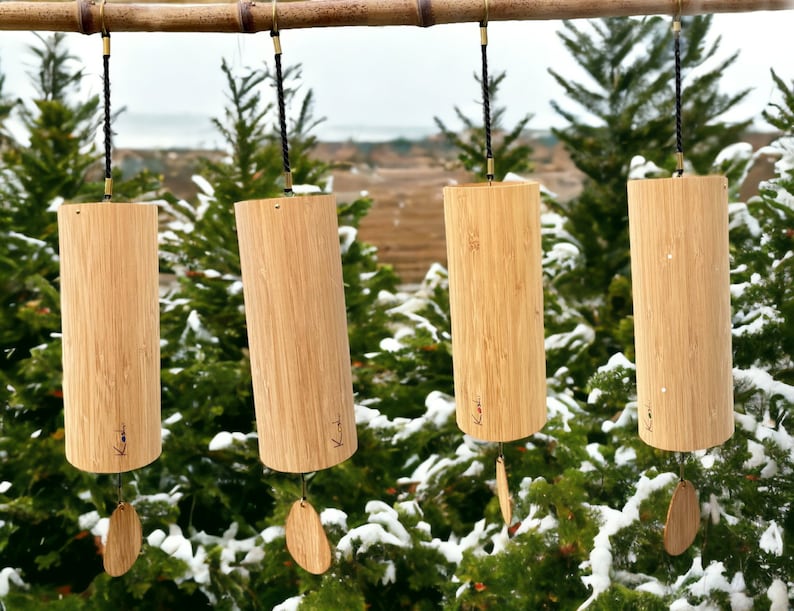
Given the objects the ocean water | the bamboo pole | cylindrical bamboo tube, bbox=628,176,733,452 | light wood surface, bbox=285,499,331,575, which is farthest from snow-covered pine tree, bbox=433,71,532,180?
light wood surface, bbox=285,499,331,575

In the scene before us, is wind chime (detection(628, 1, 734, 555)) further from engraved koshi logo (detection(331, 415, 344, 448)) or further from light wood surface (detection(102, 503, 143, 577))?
light wood surface (detection(102, 503, 143, 577))

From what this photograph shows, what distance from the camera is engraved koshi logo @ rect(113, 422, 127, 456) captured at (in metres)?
0.86

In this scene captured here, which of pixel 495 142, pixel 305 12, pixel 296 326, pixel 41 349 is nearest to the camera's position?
pixel 296 326

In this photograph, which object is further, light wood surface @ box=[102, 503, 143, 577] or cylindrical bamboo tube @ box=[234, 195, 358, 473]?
light wood surface @ box=[102, 503, 143, 577]

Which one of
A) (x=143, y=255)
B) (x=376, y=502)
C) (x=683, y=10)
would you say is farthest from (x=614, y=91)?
(x=143, y=255)

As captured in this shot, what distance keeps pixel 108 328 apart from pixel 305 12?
0.50 metres

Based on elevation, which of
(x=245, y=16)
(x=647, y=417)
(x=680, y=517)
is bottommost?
(x=680, y=517)

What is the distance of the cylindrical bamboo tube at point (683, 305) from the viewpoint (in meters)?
0.85

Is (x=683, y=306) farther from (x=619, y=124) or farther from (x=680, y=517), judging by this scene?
(x=619, y=124)

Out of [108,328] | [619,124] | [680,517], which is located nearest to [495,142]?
[619,124]

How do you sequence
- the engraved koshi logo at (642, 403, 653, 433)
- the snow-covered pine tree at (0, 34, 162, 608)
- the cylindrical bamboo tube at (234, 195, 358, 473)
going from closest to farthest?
the cylindrical bamboo tube at (234, 195, 358, 473) < the engraved koshi logo at (642, 403, 653, 433) < the snow-covered pine tree at (0, 34, 162, 608)

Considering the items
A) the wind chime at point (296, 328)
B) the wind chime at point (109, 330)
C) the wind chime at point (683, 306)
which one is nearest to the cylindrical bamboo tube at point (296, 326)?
the wind chime at point (296, 328)

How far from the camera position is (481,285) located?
854 mm

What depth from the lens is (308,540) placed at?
35.2 inches
